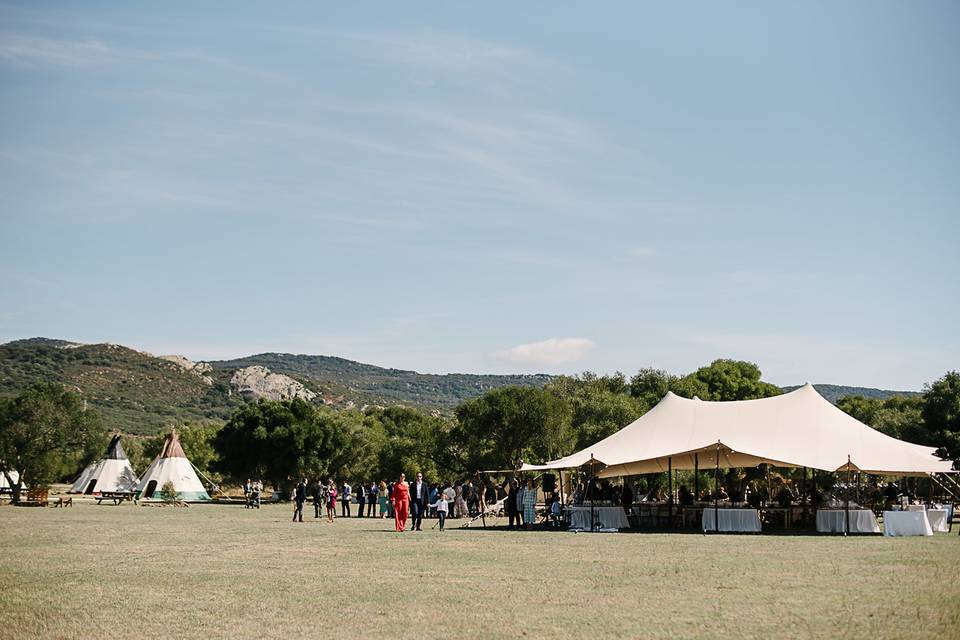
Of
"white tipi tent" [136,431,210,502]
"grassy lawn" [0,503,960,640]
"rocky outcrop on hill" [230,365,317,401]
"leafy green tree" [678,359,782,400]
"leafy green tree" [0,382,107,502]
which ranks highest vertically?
"rocky outcrop on hill" [230,365,317,401]

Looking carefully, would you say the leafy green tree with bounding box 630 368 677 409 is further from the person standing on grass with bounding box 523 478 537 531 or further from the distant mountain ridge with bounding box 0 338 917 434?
the person standing on grass with bounding box 523 478 537 531

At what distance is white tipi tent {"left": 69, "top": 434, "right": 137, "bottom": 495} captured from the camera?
2484 inches

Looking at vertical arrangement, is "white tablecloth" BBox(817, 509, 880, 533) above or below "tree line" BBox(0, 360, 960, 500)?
below

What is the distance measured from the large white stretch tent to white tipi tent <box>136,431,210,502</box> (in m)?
34.3

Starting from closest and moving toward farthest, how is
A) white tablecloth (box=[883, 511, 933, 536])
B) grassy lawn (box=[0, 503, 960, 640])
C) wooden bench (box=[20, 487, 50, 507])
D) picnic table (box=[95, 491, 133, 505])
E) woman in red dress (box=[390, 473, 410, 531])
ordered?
grassy lawn (box=[0, 503, 960, 640]), white tablecloth (box=[883, 511, 933, 536]), woman in red dress (box=[390, 473, 410, 531]), wooden bench (box=[20, 487, 50, 507]), picnic table (box=[95, 491, 133, 505])

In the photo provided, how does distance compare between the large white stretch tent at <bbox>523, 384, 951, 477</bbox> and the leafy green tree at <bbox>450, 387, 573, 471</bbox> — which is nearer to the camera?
the large white stretch tent at <bbox>523, 384, 951, 477</bbox>

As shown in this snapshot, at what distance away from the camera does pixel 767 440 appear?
29609 millimetres

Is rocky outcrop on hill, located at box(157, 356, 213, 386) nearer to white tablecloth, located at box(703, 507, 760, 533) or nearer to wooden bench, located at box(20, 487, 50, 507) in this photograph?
wooden bench, located at box(20, 487, 50, 507)

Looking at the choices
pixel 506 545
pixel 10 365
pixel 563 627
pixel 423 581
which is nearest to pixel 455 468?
pixel 506 545

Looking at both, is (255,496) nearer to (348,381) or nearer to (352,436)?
(352,436)

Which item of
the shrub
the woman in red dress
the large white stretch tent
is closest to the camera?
the woman in red dress

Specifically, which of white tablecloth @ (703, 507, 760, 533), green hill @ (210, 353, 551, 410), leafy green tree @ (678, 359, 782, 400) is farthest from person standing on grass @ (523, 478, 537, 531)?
green hill @ (210, 353, 551, 410)

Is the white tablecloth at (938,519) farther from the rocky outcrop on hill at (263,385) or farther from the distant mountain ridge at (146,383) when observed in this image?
the rocky outcrop on hill at (263,385)

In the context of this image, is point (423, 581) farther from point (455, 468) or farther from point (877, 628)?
point (455, 468)
